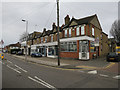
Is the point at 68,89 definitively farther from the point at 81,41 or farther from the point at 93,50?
the point at 93,50

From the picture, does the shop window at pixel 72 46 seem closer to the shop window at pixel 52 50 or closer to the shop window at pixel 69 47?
the shop window at pixel 69 47

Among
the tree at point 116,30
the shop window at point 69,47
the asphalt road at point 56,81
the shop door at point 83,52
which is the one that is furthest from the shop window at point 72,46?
the tree at point 116,30

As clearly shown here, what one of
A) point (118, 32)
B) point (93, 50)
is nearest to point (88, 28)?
point (93, 50)

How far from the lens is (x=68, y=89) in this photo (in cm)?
462

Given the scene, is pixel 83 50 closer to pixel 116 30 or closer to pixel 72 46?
pixel 72 46

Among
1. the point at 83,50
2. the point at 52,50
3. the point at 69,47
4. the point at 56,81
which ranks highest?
the point at 69,47

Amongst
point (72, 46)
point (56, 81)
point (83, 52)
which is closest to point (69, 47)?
point (72, 46)

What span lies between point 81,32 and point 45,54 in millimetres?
13522

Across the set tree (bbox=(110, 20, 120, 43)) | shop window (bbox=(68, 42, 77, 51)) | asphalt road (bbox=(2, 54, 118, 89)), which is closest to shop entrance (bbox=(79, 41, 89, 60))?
shop window (bbox=(68, 42, 77, 51))

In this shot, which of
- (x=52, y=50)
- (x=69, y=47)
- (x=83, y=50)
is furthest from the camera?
(x=52, y=50)

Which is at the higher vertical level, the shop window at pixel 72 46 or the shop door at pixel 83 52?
the shop window at pixel 72 46

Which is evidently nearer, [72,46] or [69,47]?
[72,46]

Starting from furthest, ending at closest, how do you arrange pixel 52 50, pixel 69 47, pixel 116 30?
pixel 116 30 → pixel 52 50 → pixel 69 47

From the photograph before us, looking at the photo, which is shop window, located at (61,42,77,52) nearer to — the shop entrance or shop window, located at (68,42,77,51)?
shop window, located at (68,42,77,51)
